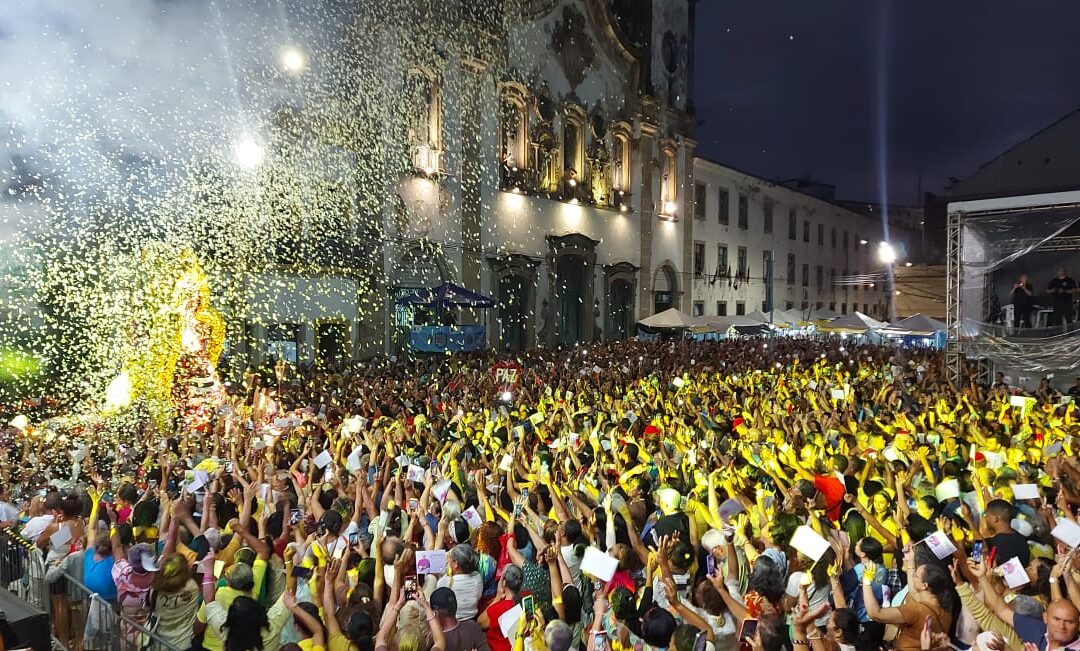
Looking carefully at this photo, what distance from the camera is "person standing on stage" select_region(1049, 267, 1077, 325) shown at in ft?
56.6

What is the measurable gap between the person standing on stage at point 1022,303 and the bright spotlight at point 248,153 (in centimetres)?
1732

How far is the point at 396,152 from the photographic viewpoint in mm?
23672

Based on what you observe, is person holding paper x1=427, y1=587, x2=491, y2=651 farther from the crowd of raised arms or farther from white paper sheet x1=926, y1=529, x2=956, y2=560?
white paper sheet x1=926, y1=529, x2=956, y2=560

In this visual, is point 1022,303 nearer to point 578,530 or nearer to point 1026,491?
point 1026,491

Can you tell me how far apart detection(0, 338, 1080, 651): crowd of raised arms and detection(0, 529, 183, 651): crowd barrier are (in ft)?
0.13

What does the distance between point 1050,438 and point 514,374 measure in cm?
869

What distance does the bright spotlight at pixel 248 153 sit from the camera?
1961cm

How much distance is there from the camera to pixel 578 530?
218 inches

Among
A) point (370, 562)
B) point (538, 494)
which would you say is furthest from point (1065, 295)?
point (370, 562)

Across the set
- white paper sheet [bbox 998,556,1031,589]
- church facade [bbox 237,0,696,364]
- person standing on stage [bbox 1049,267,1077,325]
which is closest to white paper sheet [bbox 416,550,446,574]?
white paper sheet [bbox 998,556,1031,589]

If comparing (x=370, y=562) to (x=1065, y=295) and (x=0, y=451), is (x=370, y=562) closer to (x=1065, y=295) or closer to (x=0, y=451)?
(x=0, y=451)

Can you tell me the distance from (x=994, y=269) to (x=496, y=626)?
15230mm

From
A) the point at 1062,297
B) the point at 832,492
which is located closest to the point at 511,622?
the point at 832,492

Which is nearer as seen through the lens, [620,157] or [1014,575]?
[1014,575]
